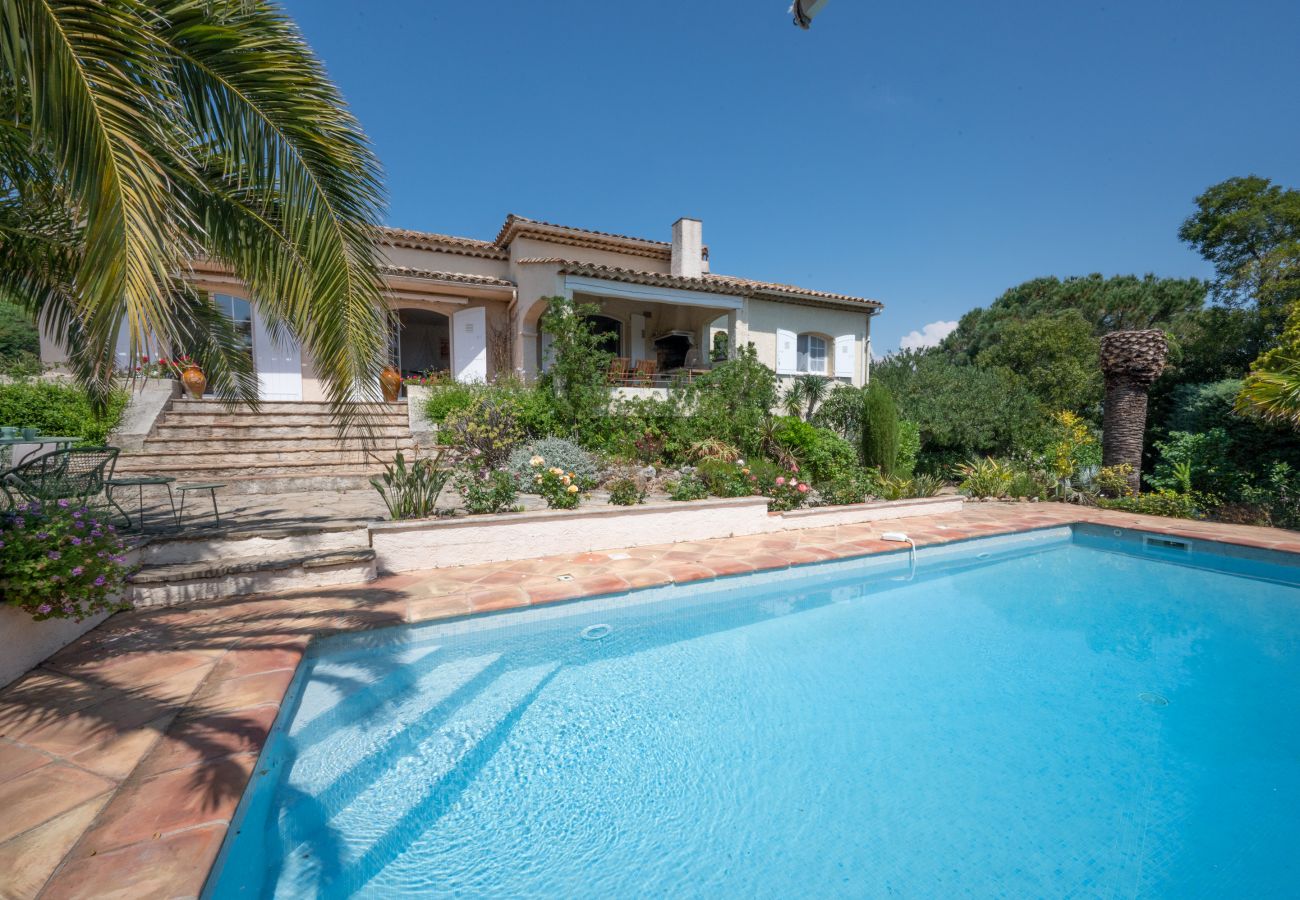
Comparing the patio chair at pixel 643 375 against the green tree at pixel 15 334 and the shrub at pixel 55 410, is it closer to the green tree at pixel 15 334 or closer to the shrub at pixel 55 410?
the shrub at pixel 55 410

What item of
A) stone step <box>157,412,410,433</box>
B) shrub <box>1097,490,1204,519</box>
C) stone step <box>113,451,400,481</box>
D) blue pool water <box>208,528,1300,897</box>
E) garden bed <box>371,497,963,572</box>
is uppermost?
stone step <box>157,412,410,433</box>

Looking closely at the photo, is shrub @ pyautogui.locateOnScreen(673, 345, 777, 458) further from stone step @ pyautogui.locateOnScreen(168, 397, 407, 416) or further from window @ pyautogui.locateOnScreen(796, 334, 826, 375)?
stone step @ pyautogui.locateOnScreen(168, 397, 407, 416)

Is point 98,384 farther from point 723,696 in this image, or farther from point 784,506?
point 784,506

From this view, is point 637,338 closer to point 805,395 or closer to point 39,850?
point 805,395

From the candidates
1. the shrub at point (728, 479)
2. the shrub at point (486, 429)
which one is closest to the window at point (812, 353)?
the shrub at point (728, 479)

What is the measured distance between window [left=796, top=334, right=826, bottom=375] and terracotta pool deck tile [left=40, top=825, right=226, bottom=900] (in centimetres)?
1545

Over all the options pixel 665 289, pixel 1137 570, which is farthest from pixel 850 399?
pixel 1137 570

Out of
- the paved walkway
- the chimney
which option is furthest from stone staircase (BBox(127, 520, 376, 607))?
the chimney

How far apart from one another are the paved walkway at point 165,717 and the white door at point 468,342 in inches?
332

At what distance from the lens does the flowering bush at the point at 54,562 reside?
9.95ft

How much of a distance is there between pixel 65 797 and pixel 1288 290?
17095 mm

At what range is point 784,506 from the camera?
820 cm

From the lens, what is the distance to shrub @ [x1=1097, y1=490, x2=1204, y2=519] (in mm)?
9586

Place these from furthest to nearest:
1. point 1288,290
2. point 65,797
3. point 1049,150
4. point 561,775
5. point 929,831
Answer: point 1049,150, point 1288,290, point 561,775, point 929,831, point 65,797
